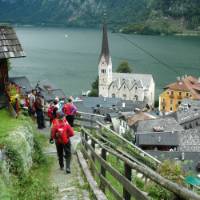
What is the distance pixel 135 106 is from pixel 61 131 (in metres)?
62.1

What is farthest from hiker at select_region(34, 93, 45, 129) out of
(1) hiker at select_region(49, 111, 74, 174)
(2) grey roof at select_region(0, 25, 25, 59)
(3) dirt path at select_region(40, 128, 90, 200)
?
(1) hiker at select_region(49, 111, 74, 174)

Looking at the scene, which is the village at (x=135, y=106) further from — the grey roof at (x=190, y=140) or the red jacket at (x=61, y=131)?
the red jacket at (x=61, y=131)

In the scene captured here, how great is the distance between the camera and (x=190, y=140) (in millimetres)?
41281

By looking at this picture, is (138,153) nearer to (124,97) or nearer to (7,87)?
(7,87)

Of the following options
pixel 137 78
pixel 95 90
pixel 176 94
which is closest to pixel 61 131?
pixel 176 94

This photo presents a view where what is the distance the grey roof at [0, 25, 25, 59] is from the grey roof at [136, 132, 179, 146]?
96.8 ft

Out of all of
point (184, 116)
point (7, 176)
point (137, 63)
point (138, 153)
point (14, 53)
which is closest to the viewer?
point (7, 176)

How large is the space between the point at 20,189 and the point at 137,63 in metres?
117

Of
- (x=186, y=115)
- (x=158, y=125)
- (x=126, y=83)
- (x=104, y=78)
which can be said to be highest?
(x=104, y=78)

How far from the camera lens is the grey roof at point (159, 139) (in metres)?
40.6

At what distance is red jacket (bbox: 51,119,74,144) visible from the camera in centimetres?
895

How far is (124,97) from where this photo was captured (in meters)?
85.6

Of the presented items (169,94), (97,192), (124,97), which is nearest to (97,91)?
(124,97)

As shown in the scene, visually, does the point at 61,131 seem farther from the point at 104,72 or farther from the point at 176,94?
the point at 104,72
